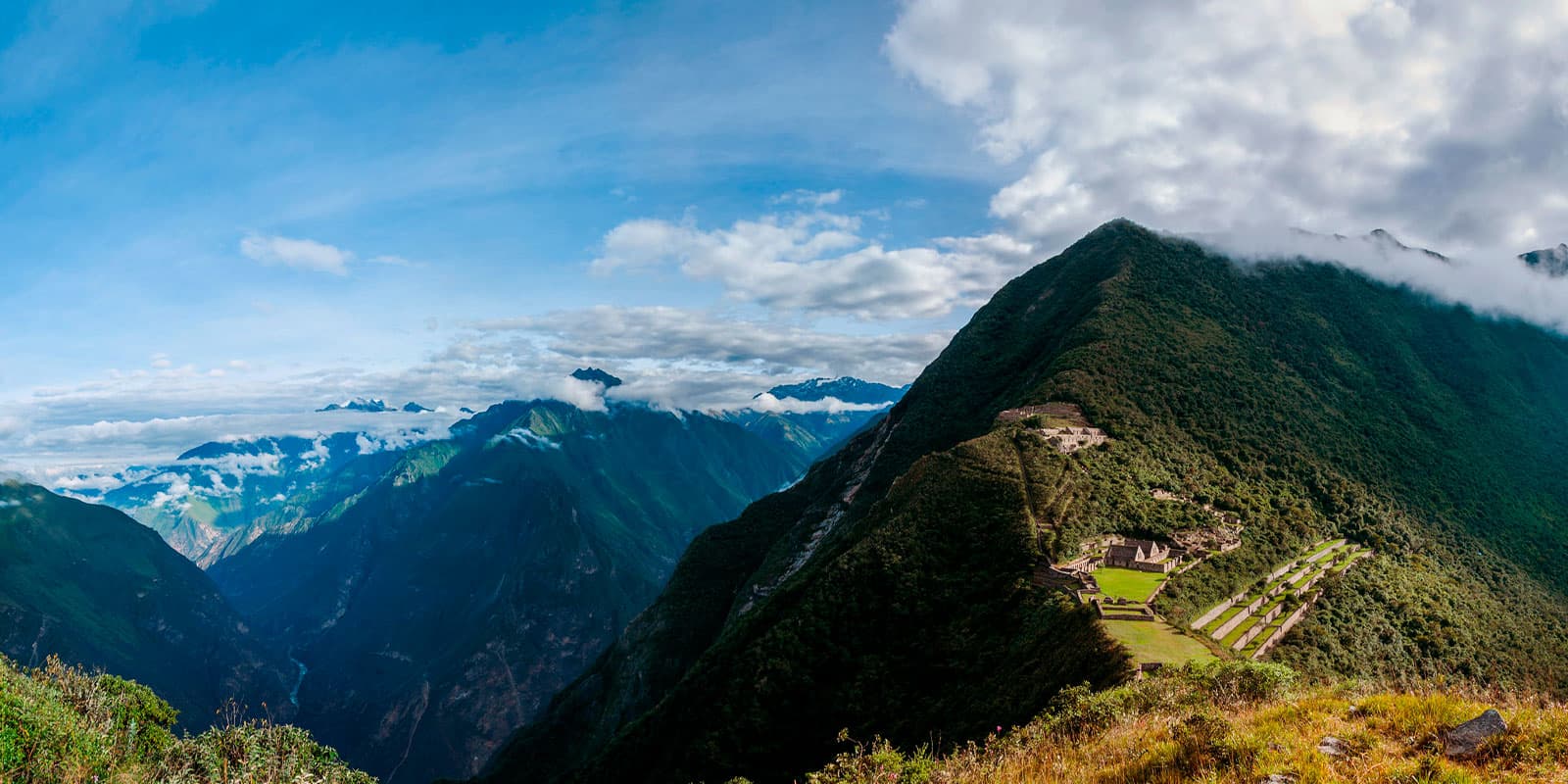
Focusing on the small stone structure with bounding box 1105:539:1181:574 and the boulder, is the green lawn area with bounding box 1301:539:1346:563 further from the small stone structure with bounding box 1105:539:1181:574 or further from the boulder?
the boulder

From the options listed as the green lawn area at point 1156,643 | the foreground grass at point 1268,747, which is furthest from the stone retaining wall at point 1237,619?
the foreground grass at point 1268,747

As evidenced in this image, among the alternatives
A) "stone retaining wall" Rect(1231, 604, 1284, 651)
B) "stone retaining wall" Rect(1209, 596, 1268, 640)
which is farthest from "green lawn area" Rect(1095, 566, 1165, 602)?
"stone retaining wall" Rect(1231, 604, 1284, 651)

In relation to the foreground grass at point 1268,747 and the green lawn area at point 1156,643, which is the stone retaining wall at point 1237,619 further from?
the foreground grass at point 1268,747

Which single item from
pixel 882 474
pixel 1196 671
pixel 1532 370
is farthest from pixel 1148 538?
pixel 1532 370

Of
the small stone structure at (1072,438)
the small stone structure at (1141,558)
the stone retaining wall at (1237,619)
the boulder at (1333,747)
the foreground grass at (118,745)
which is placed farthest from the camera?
the small stone structure at (1072,438)

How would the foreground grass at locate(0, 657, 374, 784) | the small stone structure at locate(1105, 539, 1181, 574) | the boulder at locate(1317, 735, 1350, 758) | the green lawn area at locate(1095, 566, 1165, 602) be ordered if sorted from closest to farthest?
the boulder at locate(1317, 735, 1350, 758) < the foreground grass at locate(0, 657, 374, 784) < the green lawn area at locate(1095, 566, 1165, 602) < the small stone structure at locate(1105, 539, 1181, 574)

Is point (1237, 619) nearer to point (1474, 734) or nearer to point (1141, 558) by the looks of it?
point (1141, 558)

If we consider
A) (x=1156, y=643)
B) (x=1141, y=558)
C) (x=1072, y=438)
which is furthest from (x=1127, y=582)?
→ (x=1072, y=438)
